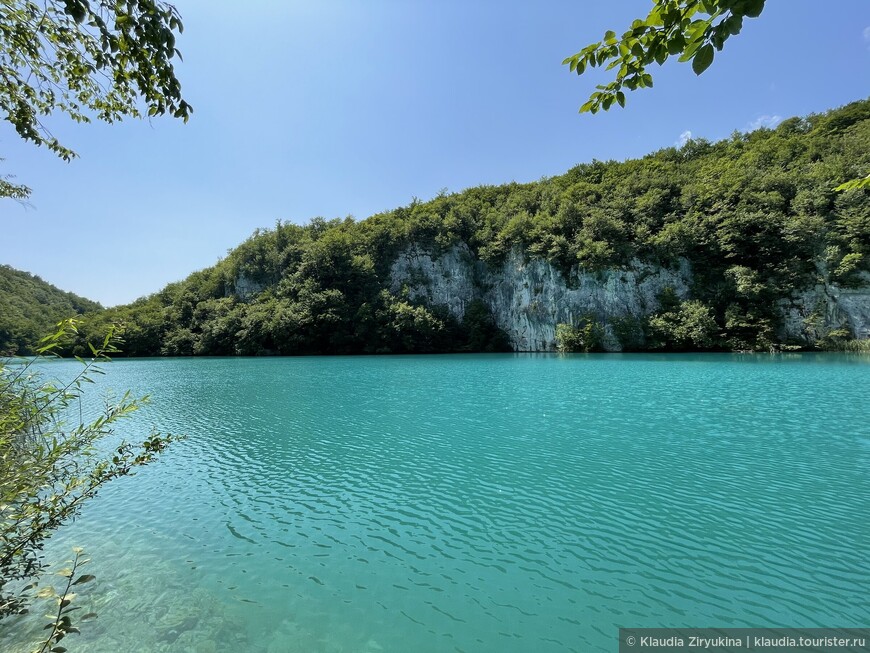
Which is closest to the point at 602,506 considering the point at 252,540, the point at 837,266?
the point at 252,540

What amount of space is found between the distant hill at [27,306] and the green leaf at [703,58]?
150ft

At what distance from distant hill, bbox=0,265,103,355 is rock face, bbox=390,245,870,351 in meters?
45.4

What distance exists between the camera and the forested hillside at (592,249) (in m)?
41.2

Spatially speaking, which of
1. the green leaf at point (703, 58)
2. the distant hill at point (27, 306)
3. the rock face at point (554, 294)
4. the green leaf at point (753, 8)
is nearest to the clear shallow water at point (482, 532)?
the green leaf at point (703, 58)

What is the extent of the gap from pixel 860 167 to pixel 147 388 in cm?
6801

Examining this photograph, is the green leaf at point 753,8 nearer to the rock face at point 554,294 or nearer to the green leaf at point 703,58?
the green leaf at point 703,58

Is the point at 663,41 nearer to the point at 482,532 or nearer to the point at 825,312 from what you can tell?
the point at 482,532

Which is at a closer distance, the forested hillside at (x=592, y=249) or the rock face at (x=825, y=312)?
the rock face at (x=825, y=312)

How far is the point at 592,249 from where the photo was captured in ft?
164

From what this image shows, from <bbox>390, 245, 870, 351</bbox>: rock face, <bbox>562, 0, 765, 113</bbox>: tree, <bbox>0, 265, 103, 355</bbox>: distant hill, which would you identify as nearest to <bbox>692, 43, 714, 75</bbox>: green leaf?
<bbox>562, 0, 765, 113</bbox>: tree

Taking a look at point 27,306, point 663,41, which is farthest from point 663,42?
point 27,306

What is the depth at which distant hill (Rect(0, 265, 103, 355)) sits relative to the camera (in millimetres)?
55375

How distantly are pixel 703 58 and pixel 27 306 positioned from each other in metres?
107

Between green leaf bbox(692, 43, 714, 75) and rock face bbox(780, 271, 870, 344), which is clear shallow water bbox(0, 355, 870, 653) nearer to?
green leaf bbox(692, 43, 714, 75)
